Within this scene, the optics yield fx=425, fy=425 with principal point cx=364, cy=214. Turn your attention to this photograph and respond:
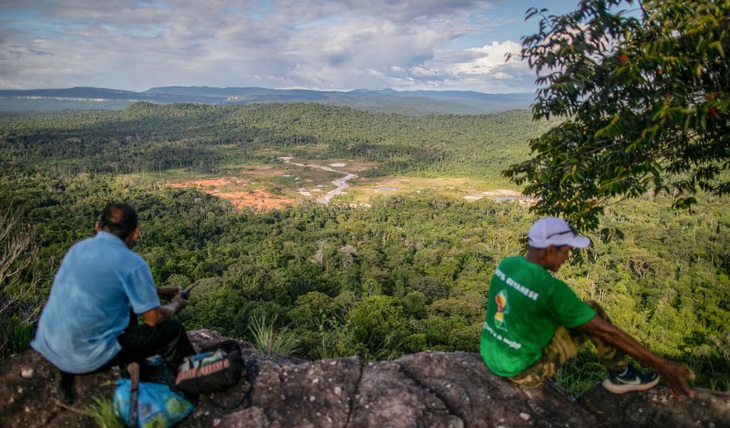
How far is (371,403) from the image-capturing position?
2.62 meters

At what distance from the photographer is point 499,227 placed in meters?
54.7

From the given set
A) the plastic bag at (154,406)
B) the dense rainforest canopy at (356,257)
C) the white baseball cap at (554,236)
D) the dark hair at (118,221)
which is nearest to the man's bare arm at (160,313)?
the plastic bag at (154,406)

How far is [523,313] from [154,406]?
2.21m

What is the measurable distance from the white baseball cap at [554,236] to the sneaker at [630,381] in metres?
0.92

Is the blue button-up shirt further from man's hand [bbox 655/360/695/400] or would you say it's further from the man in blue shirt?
man's hand [bbox 655/360/695/400]

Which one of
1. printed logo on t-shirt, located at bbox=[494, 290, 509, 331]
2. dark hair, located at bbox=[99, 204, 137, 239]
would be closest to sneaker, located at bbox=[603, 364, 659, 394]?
printed logo on t-shirt, located at bbox=[494, 290, 509, 331]

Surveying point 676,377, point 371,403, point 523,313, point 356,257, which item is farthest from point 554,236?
point 356,257

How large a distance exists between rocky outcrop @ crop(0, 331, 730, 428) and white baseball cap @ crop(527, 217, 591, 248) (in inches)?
39.3

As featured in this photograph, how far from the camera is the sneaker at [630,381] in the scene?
2.65 m

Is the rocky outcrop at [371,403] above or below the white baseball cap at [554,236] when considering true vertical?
below

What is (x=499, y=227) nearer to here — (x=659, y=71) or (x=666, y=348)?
(x=666, y=348)

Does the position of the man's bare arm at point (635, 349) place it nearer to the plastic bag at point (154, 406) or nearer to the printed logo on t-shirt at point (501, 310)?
the printed logo on t-shirt at point (501, 310)

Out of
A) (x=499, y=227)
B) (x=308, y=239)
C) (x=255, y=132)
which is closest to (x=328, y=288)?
(x=308, y=239)

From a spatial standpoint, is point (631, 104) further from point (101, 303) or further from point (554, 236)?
point (101, 303)
